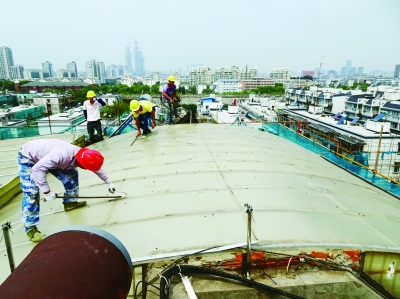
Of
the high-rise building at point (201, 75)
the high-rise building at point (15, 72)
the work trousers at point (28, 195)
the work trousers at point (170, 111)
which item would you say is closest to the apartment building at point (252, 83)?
the high-rise building at point (201, 75)

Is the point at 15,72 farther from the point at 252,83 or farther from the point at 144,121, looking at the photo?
the point at 144,121

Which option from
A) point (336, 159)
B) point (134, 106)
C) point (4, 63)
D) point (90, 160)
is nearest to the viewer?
point (90, 160)

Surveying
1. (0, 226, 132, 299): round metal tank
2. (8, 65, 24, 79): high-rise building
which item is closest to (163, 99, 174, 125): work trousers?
(0, 226, 132, 299): round metal tank

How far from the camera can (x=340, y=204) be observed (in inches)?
192

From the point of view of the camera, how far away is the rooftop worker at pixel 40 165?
394cm

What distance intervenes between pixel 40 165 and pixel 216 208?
2.59 meters

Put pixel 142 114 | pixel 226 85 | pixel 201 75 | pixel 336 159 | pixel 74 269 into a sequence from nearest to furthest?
pixel 74 269 < pixel 142 114 < pixel 336 159 < pixel 226 85 < pixel 201 75

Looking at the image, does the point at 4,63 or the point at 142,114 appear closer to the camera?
the point at 142,114


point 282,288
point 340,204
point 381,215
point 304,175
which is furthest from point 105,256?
point 304,175

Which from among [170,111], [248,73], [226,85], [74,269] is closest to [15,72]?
[226,85]

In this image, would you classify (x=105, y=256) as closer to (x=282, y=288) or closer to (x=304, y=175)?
(x=282, y=288)

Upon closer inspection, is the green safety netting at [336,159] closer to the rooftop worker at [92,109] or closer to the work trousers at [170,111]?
the work trousers at [170,111]

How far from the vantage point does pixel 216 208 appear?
4285 mm

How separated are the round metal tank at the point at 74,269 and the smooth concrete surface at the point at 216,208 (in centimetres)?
104
